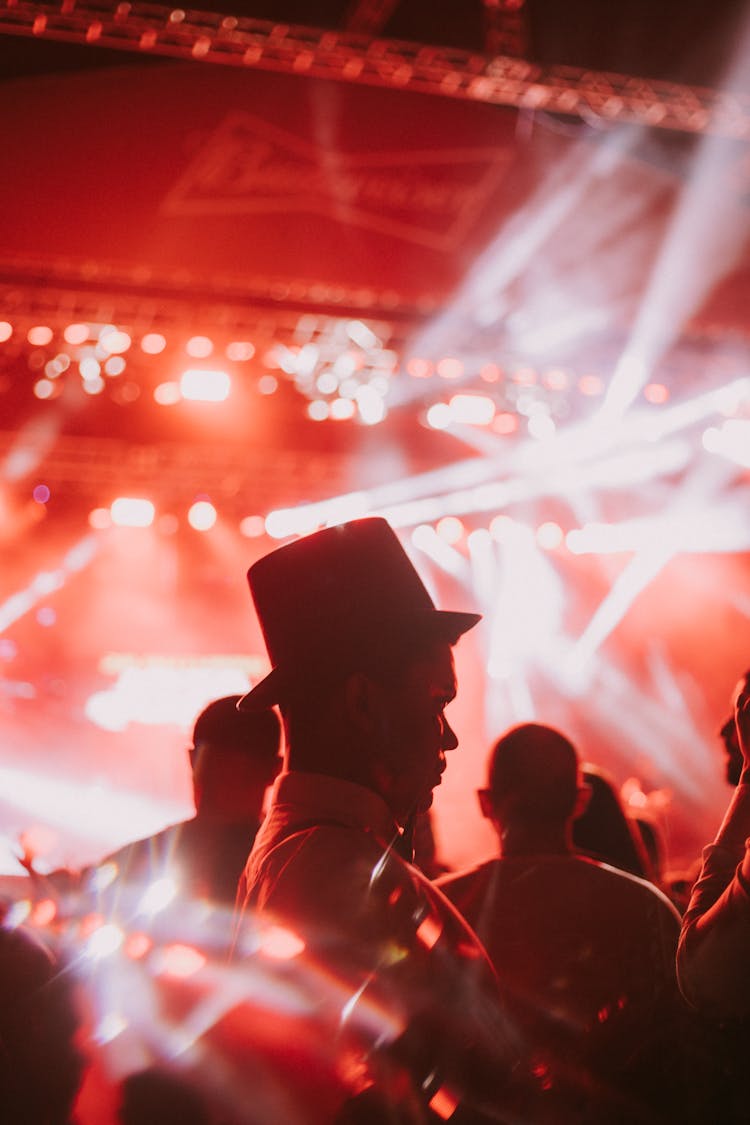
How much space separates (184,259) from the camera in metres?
5.09

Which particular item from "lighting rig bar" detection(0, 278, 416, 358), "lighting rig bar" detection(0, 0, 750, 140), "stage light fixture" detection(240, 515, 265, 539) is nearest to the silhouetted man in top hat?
"lighting rig bar" detection(0, 0, 750, 140)

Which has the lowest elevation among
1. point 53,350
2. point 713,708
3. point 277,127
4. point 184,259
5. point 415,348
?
point 713,708

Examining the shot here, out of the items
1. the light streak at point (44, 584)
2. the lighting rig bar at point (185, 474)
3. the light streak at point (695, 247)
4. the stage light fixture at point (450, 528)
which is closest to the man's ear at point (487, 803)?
the light streak at point (695, 247)

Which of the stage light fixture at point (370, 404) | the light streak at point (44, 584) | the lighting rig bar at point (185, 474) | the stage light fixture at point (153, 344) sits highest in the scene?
the stage light fixture at point (153, 344)

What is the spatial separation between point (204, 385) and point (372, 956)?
5.84m

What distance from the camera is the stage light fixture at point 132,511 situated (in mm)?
9008

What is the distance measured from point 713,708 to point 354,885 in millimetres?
11475

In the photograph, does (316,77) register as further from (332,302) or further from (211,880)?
→ (211,880)

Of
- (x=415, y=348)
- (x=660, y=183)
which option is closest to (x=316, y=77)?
(x=415, y=348)

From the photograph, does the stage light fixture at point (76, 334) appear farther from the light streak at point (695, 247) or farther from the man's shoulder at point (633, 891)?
the man's shoulder at point (633, 891)

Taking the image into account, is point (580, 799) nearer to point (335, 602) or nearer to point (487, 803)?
point (487, 803)

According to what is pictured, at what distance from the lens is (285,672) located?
1.48m

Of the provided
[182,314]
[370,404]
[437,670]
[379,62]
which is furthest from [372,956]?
[370,404]

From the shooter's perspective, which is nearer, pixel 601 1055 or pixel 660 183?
pixel 601 1055
